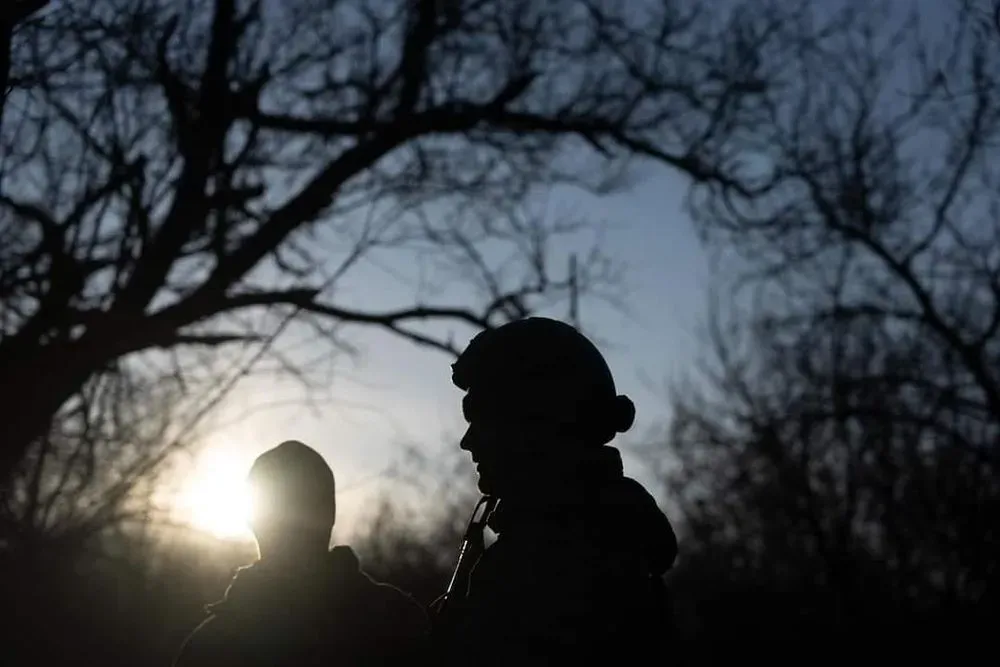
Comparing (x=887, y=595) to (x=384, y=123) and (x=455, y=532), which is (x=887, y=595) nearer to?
(x=384, y=123)

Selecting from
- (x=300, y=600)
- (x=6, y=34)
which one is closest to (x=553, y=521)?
(x=300, y=600)

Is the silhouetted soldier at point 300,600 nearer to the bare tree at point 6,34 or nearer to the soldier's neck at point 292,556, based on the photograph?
the soldier's neck at point 292,556

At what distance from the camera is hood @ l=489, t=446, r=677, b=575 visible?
8.87 feet

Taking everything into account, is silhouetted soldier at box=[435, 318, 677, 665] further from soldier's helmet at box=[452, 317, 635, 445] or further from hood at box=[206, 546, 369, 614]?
hood at box=[206, 546, 369, 614]

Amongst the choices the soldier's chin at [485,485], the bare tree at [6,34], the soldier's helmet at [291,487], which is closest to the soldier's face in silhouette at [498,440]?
the soldier's chin at [485,485]

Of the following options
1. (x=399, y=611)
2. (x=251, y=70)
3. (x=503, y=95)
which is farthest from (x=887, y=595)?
(x=399, y=611)

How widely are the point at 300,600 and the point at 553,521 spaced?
775 millimetres

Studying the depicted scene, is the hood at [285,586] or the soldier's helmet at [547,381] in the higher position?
the soldier's helmet at [547,381]

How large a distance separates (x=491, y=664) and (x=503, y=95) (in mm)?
10063

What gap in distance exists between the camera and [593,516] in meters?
2.71

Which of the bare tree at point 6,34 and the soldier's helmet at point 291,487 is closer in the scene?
the soldier's helmet at point 291,487

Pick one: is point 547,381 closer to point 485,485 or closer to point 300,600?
point 485,485

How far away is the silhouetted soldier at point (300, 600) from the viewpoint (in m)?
3.09

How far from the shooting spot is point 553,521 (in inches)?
107
